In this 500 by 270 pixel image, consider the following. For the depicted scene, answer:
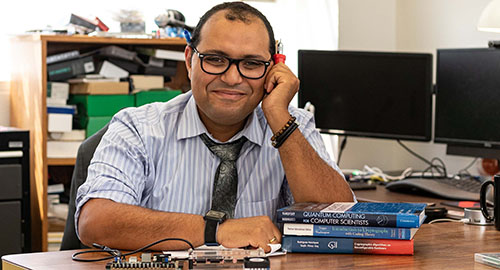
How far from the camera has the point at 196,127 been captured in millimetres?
2207

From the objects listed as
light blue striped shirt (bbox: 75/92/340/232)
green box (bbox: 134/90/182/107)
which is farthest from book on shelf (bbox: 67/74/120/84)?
light blue striped shirt (bbox: 75/92/340/232)

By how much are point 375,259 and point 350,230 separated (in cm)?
9

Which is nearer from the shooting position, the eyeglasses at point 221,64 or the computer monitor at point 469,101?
the eyeglasses at point 221,64

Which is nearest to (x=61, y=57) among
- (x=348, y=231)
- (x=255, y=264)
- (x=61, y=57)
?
(x=61, y=57)

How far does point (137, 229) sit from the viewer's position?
1882 millimetres

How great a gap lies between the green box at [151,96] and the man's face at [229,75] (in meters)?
1.87

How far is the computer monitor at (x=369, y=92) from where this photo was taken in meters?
3.31

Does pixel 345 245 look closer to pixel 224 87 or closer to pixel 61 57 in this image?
pixel 224 87

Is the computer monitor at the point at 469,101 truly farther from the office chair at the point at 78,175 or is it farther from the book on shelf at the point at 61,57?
the book on shelf at the point at 61,57

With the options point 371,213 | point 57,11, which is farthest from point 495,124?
point 57,11

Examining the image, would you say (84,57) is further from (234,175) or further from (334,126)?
(234,175)

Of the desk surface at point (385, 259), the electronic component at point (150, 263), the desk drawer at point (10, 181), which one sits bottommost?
the desk drawer at point (10, 181)

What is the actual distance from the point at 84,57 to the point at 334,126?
4.18ft

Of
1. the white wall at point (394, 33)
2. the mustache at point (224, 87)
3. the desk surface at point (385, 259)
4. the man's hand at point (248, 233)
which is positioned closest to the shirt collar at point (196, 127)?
the mustache at point (224, 87)
